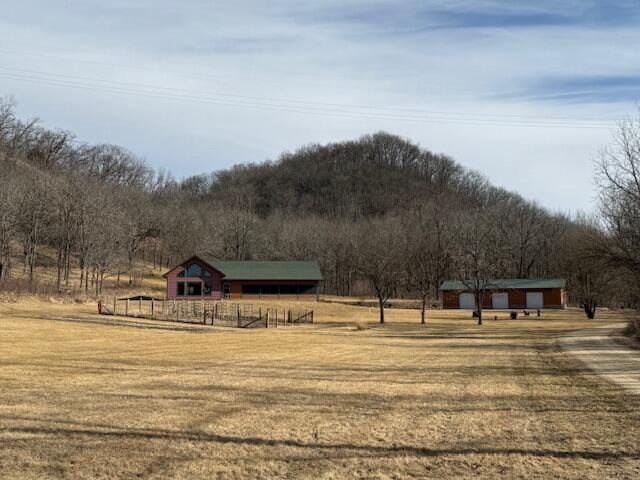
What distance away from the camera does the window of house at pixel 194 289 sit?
75688mm

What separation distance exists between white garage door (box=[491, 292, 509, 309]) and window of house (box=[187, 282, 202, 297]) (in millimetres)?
38599

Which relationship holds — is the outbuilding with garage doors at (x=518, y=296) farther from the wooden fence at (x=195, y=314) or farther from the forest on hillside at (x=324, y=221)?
the wooden fence at (x=195, y=314)

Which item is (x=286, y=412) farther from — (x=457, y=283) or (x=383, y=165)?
(x=383, y=165)

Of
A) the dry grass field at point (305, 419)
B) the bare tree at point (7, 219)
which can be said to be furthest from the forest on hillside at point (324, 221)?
the dry grass field at point (305, 419)

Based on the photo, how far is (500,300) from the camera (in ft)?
278

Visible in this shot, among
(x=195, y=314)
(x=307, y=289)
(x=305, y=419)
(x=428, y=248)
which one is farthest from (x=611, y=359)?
(x=428, y=248)

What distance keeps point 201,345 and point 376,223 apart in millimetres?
95314

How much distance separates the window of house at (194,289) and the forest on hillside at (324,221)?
988 centimetres

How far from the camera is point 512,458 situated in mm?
8133

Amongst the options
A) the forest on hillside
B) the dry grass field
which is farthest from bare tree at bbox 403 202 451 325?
the dry grass field

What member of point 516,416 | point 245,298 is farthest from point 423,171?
point 516,416

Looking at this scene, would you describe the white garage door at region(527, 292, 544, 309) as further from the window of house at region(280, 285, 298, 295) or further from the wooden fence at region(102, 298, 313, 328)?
the wooden fence at region(102, 298, 313, 328)

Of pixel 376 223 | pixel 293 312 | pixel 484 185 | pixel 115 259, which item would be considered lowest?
pixel 293 312

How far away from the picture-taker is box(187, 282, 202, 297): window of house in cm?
7569
